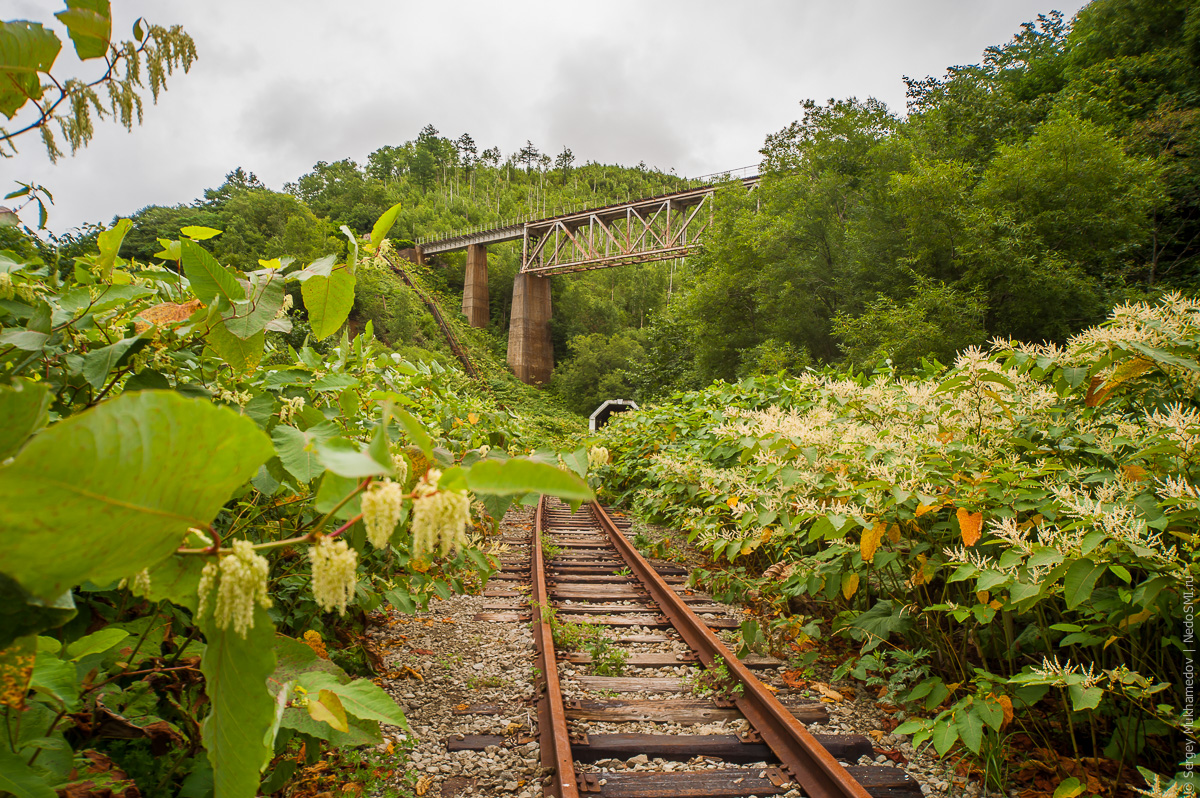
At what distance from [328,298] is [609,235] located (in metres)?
28.1

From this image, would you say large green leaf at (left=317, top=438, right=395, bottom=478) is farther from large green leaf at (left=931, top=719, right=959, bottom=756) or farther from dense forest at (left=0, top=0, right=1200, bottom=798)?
large green leaf at (left=931, top=719, right=959, bottom=756)

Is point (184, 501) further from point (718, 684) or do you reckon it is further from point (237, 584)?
point (718, 684)

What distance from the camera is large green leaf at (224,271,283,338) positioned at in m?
1.08

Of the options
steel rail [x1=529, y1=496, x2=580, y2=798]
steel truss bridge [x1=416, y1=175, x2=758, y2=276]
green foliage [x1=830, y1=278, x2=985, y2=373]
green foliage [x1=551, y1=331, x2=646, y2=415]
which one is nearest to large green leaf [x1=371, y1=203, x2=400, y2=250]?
steel rail [x1=529, y1=496, x2=580, y2=798]

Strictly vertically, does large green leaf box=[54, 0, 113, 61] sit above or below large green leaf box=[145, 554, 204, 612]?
above

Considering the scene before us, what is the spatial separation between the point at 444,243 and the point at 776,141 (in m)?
26.8

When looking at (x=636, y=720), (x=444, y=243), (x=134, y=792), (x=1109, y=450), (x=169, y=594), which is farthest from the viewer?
(x=444, y=243)

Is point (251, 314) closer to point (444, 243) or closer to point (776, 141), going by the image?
point (776, 141)

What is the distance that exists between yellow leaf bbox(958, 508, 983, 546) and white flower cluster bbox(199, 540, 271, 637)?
2.45 metres

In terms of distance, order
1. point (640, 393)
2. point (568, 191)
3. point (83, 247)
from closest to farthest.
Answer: point (83, 247), point (640, 393), point (568, 191)

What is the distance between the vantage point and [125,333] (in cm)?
138

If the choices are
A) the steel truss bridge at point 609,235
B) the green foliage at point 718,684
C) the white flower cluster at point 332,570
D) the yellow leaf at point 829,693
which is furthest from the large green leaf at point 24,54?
the steel truss bridge at point 609,235

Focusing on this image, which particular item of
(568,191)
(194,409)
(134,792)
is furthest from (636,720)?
(568,191)

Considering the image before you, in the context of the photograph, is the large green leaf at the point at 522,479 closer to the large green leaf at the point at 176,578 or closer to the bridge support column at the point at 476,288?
the large green leaf at the point at 176,578
